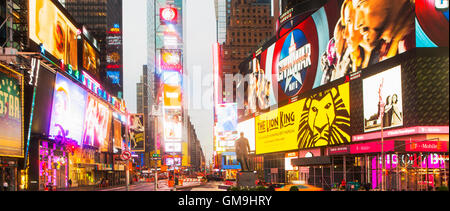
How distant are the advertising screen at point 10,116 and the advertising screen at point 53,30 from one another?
11189 mm

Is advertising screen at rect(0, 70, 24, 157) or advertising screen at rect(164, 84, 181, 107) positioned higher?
advertising screen at rect(164, 84, 181, 107)

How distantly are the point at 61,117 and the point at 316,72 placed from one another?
113 ft

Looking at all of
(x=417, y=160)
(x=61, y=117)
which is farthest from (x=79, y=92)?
(x=417, y=160)

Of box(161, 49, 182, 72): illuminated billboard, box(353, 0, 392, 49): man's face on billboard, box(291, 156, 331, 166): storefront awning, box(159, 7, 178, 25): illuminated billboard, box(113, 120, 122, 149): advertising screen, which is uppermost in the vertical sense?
box(159, 7, 178, 25): illuminated billboard

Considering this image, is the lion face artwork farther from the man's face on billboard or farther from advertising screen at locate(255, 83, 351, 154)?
the man's face on billboard

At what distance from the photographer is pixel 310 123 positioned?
67.9 meters

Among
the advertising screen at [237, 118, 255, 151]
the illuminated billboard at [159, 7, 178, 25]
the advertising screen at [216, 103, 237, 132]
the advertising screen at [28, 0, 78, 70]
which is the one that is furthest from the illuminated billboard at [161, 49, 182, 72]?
the advertising screen at [28, 0, 78, 70]

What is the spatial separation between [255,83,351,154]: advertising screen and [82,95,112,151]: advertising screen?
29250 mm

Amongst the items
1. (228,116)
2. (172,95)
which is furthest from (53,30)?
→ (228,116)

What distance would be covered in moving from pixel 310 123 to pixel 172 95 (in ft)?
179

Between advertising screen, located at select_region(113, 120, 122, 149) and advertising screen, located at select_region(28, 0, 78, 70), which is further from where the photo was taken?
advertising screen, located at select_region(113, 120, 122, 149)

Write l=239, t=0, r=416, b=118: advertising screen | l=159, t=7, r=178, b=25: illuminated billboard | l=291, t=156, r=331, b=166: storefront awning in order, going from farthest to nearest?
l=159, t=7, r=178, b=25: illuminated billboard
l=291, t=156, r=331, b=166: storefront awning
l=239, t=0, r=416, b=118: advertising screen

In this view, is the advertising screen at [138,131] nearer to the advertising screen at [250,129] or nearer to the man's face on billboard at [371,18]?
the advertising screen at [250,129]

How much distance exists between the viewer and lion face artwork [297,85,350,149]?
58625 millimetres
